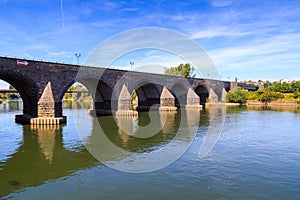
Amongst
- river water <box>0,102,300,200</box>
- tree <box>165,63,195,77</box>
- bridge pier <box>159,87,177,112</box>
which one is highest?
tree <box>165,63,195,77</box>

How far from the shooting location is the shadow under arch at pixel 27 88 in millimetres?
30413

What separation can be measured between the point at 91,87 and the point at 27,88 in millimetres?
14207

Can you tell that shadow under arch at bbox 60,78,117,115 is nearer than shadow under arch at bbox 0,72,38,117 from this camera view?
No

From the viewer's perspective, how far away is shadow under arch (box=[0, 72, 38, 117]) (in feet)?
99.8

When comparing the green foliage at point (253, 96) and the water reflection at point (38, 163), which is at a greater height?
the green foliage at point (253, 96)

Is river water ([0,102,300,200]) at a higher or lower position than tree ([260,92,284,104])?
lower

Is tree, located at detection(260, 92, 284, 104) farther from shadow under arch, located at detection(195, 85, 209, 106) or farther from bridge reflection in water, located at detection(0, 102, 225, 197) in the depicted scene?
bridge reflection in water, located at detection(0, 102, 225, 197)

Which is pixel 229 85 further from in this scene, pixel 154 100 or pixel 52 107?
pixel 52 107

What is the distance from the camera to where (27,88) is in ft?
108

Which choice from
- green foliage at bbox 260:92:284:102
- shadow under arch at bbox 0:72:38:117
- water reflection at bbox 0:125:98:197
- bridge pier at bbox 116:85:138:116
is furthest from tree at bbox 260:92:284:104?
water reflection at bbox 0:125:98:197

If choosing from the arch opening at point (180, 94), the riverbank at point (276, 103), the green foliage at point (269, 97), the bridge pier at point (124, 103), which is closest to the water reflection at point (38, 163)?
the bridge pier at point (124, 103)

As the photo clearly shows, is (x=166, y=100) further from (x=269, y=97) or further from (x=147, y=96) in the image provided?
(x=269, y=97)

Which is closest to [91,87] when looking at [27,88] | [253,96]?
[27,88]

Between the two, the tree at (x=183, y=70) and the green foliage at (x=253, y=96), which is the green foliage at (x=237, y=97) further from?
the tree at (x=183, y=70)
